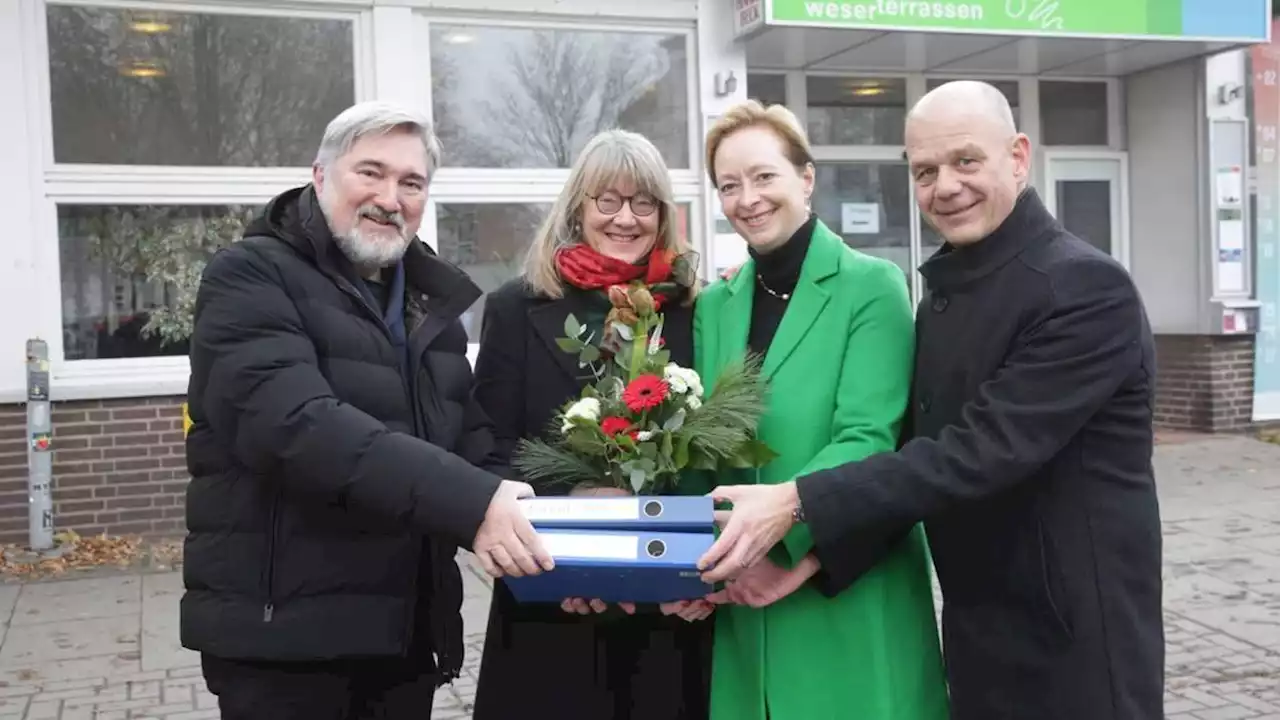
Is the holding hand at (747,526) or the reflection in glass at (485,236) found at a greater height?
the reflection in glass at (485,236)

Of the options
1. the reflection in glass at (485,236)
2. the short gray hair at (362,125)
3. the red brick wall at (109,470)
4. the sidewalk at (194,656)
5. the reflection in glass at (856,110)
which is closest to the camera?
the short gray hair at (362,125)

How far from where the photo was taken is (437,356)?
259cm

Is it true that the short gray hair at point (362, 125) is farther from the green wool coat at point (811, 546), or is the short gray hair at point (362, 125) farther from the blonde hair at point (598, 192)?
the green wool coat at point (811, 546)

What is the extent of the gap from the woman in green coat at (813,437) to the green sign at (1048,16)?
5.77 m

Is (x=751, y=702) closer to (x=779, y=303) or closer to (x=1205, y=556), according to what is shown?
(x=779, y=303)

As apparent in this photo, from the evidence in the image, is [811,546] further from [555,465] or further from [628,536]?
[555,465]

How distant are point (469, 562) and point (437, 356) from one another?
183 inches

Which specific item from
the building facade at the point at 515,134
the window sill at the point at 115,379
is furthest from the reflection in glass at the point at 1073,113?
the window sill at the point at 115,379

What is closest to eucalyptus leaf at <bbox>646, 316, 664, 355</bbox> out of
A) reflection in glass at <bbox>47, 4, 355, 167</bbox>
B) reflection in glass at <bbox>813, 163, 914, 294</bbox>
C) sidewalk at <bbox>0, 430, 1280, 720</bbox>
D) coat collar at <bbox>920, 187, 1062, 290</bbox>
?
coat collar at <bbox>920, 187, 1062, 290</bbox>

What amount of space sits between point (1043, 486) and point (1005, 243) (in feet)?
1.59

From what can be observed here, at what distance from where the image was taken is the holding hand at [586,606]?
7.98 feet

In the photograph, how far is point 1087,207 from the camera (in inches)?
440

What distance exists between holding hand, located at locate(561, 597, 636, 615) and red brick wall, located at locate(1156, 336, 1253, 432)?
9.65 m

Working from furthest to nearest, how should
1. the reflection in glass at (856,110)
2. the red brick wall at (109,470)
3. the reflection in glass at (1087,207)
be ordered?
the reflection in glass at (1087,207) < the reflection in glass at (856,110) < the red brick wall at (109,470)
